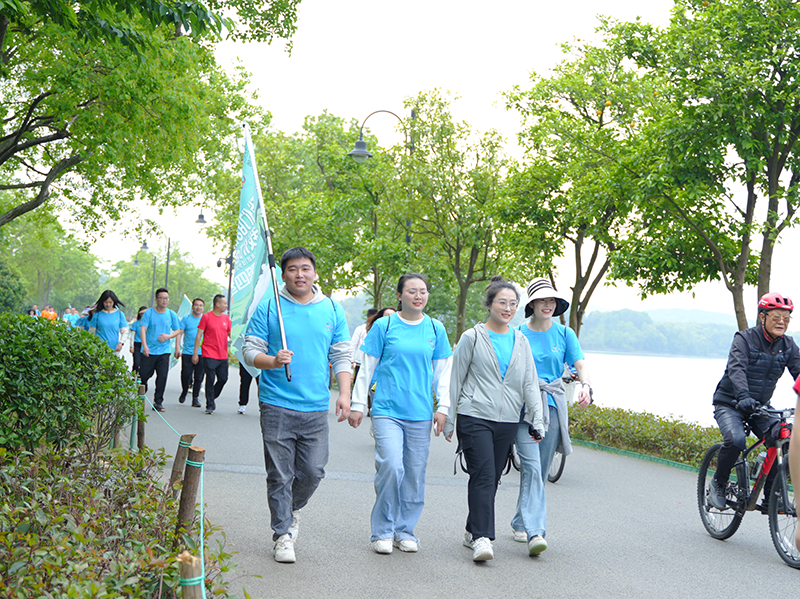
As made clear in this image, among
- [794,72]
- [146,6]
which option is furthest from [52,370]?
[794,72]

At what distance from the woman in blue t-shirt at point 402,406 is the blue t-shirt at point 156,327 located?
8089 mm

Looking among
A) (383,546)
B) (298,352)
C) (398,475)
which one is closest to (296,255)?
(298,352)

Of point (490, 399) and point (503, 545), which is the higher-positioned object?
point (490, 399)

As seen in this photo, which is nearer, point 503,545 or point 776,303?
point 503,545

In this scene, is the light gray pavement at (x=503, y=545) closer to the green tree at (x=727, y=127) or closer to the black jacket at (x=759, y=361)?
the black jacket at (x=759, y=361)

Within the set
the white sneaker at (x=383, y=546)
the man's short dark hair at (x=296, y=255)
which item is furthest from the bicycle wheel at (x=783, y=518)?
the man's short dark hair at (x=296, y=255)

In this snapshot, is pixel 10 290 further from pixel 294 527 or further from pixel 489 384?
pixel 489 384

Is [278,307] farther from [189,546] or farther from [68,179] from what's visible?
[68,179]

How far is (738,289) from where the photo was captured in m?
13.1

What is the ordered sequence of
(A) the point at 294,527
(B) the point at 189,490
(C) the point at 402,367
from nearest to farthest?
1. (B) the point at 189,490
2. (A) the point at 294,527
3. (C) the point at 402,367

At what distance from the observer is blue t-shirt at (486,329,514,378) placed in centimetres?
580

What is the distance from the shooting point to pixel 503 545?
611 cm

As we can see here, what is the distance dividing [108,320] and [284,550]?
305 inches

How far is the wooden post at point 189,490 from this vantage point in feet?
13.0
